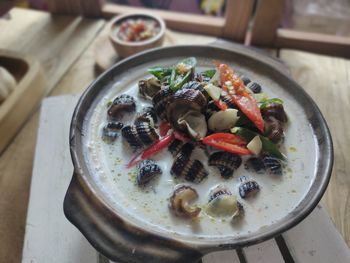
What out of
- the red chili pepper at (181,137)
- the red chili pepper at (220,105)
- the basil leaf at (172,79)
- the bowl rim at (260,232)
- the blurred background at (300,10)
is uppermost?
the basil leaf at (172,79)

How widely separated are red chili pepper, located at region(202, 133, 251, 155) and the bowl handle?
0.84ft

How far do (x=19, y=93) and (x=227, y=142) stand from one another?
0.86 metres

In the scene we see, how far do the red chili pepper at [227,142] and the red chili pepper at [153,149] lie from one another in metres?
0.09

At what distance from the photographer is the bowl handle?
28.2 inches

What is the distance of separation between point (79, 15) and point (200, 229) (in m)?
1.50

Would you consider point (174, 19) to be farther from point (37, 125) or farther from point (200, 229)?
point (200, 229)

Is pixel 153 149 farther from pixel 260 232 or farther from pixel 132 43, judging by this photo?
pixel 132 43

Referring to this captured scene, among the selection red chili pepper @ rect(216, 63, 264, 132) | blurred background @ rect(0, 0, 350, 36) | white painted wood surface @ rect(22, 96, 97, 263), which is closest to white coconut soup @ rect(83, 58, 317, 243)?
red chili pepper @ rect(216, 63, 264, 132)

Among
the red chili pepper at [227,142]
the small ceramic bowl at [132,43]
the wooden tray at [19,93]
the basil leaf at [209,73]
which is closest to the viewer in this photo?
the red chili pepper at [227,142]

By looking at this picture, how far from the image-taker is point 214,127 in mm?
881

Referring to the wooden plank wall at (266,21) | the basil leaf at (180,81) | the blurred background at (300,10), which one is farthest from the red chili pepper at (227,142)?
the blurred background at (300,10)

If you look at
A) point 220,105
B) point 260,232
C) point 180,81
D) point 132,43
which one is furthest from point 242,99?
point 132,43

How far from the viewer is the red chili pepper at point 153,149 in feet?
2.94

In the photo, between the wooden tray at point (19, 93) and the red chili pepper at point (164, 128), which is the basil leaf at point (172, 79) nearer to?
the red chili pepper at point (164, 128)
